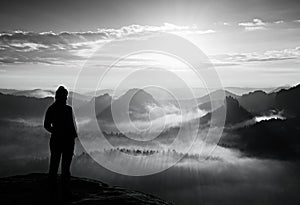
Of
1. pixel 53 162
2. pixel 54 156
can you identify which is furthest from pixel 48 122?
pixel 53 162

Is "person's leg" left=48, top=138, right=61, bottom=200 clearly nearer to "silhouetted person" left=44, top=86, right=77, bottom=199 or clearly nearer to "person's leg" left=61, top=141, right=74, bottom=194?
"silhouetted person" left=44, top=86, right=77, bottom=199

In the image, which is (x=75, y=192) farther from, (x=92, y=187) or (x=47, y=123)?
(x=47, y=123)

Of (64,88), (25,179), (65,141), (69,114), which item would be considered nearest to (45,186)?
(25,179)

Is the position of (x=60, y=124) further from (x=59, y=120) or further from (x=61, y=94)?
(x=61, y=94)

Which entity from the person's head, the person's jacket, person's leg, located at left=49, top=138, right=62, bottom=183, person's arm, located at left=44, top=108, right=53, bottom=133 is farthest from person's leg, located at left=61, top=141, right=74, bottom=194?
the person's head

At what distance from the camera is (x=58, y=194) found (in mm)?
17859

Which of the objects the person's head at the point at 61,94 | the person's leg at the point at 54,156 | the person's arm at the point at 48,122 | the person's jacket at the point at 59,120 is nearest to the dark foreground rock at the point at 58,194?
the person's leg at the point at 54,156

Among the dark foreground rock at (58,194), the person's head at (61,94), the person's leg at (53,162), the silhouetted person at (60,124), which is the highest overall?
the person's head at (61,94)

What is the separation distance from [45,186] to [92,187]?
3.33 metres

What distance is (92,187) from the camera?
21.5m

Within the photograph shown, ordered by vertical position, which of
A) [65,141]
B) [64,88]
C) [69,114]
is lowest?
[65,141]

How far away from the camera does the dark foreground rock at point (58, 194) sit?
16953 millimetres

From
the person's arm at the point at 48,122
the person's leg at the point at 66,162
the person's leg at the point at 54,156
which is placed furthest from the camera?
the person's leg at the point at 66,162

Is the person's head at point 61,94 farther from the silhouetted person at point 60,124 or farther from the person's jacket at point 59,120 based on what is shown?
the person's jacket at point 59,120
